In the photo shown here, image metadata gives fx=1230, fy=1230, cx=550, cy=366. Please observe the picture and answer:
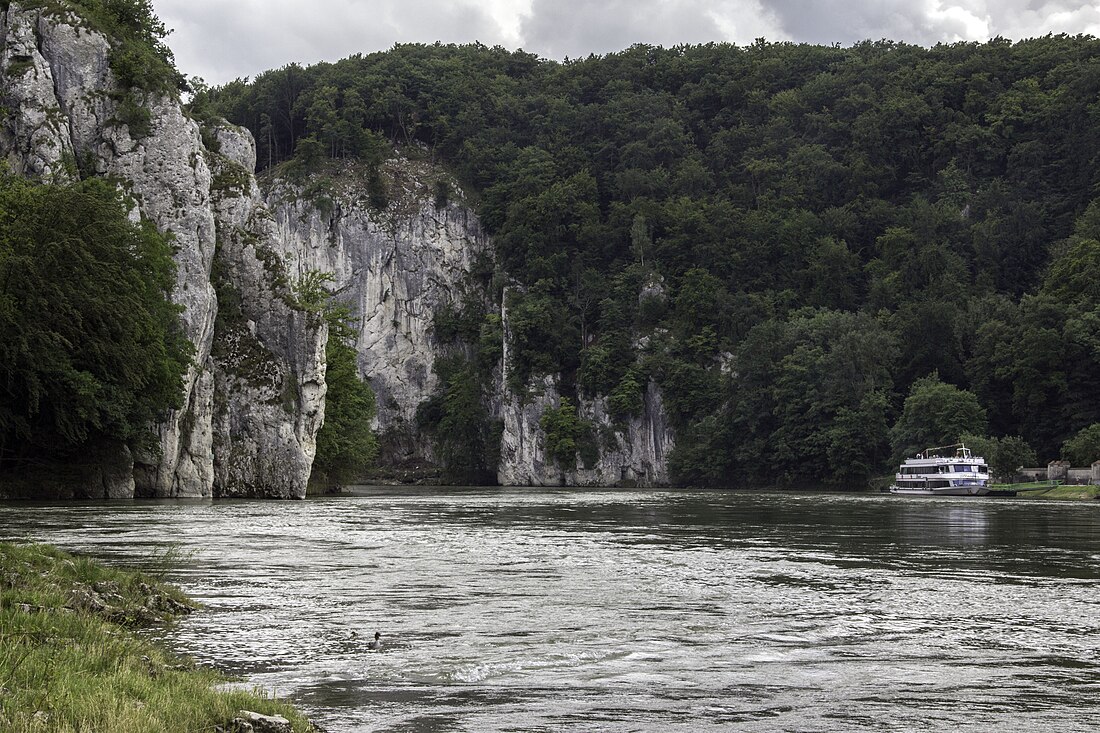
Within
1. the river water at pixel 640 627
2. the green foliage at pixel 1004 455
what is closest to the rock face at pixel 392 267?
the green foliage at pixel 1004 455

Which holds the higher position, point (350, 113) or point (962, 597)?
point (350, 113)

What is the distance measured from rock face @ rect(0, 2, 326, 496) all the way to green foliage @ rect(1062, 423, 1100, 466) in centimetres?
5728

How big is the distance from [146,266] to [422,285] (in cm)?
10670

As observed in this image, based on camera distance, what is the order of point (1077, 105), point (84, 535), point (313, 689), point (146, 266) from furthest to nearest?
point (1077, 105)
point (146, 266)
point (84, 535)
point (313, 689)

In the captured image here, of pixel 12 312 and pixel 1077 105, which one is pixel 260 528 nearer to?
pixel 12 312

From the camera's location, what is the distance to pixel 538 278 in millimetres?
162125

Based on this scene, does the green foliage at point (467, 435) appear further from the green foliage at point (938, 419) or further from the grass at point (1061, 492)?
the grass at point (1061, 492)

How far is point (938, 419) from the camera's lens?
108562 millimetres

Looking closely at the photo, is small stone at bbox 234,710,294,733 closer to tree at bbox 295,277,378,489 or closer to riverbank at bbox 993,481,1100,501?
tree at bbox 295,277,378,489

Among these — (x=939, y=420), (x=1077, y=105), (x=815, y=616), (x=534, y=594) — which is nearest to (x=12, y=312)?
(x=534, y=594)

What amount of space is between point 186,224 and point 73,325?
17184 millimetres

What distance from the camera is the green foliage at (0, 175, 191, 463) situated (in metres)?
52.2

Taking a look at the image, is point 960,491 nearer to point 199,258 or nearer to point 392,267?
point 199,258

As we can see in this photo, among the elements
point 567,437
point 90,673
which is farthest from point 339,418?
point 90,673
